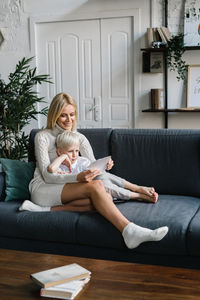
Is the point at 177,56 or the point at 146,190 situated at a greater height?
the point at 177,56

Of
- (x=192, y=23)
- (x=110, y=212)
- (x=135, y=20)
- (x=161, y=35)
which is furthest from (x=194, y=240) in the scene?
(x=135, y=20)

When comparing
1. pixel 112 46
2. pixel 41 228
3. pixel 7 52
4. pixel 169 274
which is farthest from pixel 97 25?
pixel 169 274

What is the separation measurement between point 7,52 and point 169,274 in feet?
14.6

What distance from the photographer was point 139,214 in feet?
8.32

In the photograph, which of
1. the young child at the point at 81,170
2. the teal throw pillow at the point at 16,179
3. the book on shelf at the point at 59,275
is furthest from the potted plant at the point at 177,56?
the book on shelf at the point at 59,275

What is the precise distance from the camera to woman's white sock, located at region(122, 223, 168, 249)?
2307 millimetres

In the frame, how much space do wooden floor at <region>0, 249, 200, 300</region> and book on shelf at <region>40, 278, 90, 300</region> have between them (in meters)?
0.03

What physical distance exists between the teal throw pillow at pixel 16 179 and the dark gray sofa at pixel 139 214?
0.06 meters

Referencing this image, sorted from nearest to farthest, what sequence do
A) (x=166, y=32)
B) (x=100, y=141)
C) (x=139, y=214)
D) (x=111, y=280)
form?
Answer: (x=111, y=280)
(x=139, y=214)
(x=100, y=141)
(x=166, y=32)

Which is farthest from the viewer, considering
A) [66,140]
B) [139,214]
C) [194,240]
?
[66,140]

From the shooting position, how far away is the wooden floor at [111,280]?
155 cm

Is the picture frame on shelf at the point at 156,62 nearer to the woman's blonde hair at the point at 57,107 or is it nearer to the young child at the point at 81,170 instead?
the woman's blonde hair at the point at 57,107

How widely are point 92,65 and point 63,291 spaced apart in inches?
158

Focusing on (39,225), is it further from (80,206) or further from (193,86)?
(193,86)
